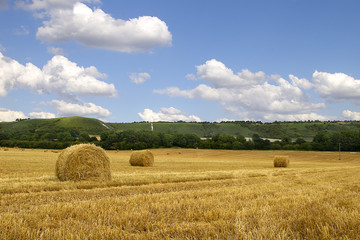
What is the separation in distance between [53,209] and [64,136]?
8156 cm

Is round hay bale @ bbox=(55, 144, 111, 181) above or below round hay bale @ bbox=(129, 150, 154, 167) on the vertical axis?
above

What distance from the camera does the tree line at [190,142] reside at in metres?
64.5

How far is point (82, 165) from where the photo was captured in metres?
14.4

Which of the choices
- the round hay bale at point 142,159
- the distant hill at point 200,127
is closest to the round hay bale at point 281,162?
the round hay bale at point 142,159

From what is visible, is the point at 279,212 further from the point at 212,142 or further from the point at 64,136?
the point at 64,136

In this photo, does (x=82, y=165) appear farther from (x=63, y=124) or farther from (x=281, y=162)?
(x=63, y=124)

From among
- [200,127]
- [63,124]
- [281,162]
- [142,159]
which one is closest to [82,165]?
[142,159]

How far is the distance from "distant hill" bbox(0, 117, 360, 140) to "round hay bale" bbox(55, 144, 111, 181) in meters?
Result: 92.7

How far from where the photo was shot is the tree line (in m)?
64.5

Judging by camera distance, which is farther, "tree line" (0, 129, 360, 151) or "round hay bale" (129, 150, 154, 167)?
"tree line" (0, 129, 360, 151)

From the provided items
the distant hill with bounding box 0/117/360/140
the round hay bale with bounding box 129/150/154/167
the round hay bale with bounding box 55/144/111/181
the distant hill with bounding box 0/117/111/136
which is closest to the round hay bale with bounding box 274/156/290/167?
the round hay bale with bounding box 129/150/154/167

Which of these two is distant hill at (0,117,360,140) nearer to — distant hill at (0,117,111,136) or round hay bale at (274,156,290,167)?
distant hill at (0,117,111,136)

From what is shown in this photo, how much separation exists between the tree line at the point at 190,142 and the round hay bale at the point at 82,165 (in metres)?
53.5

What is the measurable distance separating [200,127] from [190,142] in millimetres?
53222
